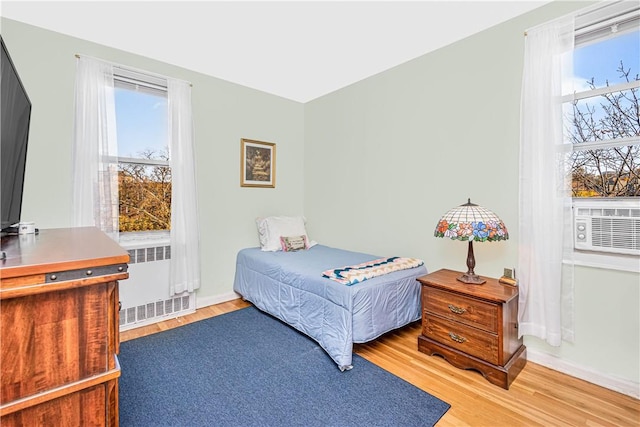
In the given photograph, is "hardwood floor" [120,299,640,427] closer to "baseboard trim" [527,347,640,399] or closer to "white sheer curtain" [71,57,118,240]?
"baseboard trim" [527,347,640,399]

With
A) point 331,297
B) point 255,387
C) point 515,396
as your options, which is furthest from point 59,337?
point 515,396

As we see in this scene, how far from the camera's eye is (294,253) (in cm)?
324

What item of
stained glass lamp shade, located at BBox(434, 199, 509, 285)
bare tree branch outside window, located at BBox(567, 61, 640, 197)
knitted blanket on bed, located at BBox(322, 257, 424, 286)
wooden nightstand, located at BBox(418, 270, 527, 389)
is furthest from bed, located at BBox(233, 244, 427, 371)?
bare tree branch outside window, located at BBox(567, 61, 640, 197)

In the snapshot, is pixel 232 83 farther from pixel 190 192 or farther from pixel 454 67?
pixel 454 67

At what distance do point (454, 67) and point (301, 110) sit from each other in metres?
2.10

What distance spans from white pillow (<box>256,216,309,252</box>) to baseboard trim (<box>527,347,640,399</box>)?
95.5 inches

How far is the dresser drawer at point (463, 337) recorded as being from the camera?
1902 mm

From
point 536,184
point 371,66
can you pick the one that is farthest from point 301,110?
point 536,184

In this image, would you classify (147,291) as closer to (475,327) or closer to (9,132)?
(9,132)

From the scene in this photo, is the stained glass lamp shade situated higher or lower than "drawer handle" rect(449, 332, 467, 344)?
higher

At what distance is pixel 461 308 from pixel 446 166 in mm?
1221

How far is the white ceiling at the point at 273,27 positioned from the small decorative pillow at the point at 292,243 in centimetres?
183

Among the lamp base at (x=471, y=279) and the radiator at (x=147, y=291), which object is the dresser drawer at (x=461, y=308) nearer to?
the lamp base at (x=471, y=279)

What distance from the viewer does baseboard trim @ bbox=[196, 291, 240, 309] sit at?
10.6 feet
